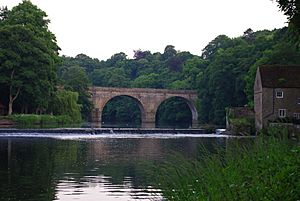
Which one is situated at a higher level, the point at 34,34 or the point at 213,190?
the point at 34,34

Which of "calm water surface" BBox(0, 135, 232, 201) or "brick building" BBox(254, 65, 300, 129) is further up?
"brick building" BBox(254, 65, 300, 129)

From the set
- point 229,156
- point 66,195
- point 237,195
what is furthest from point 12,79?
point 237,195

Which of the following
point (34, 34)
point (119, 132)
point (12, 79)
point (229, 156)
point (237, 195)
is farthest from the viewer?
point (34, 34)

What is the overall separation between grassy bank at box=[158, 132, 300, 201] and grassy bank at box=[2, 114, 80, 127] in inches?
1726

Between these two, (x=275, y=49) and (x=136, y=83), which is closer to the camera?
(x=275, y=49)

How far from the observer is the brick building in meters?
51.2

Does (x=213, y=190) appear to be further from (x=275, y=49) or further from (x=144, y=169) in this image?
(x=275, y=49)

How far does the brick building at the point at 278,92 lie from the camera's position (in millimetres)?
51156

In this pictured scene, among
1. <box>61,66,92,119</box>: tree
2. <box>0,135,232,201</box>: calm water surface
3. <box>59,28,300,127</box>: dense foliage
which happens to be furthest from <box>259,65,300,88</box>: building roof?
<box>61,66,92,119</box>: tree

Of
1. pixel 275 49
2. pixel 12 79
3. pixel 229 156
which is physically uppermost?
pixel 275 49

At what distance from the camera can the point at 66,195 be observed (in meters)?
15.3

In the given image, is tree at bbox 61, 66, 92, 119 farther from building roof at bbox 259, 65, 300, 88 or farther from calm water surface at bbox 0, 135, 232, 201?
calm water surface at bbox 0, 135, 232, 201

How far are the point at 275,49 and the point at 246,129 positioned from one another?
11.2 m

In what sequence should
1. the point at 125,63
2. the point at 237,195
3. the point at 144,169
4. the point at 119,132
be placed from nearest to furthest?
the point at 237,195 → the point at 144,169 → the point at 119,132 → the point at 125,63
